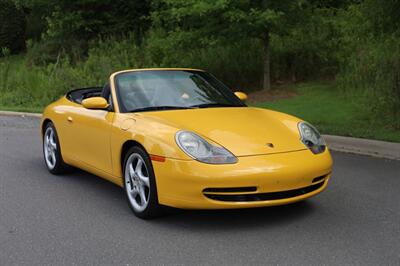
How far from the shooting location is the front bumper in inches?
184

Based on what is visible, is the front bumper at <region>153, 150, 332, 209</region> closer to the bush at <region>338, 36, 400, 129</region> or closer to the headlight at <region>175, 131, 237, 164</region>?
the headlight at <region>175, 131, 237, 164</region>

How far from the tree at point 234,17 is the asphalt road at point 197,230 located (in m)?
7.62

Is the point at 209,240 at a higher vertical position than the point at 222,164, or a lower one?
lower

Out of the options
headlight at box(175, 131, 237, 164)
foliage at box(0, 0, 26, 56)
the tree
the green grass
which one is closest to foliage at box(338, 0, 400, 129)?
the green grass

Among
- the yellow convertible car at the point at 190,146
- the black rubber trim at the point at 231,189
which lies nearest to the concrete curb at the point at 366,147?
the yellow convertible car at the point at 190,146

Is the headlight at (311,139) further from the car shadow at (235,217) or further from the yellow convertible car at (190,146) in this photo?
the car shadow at (235,217)

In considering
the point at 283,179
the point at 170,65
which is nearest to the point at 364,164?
the point at 283,179

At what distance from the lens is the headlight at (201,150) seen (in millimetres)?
4754

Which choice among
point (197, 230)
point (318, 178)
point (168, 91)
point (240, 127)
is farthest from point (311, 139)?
point (168, 91)

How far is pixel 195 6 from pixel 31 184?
774 cm

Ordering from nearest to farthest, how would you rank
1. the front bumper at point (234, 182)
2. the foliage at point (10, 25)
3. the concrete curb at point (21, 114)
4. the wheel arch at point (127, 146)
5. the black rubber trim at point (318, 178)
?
the front bumper at point (234, 182) < the black rubber trim at point (318, 178) < the wheel arch at point (127, 146) < the concrete curb at point (21, 114) < the foliage at point (10, 25)

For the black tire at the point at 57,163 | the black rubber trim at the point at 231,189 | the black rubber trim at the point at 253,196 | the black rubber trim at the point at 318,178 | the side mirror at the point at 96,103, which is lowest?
the black tire at the point at 57,163

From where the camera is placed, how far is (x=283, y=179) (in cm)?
477

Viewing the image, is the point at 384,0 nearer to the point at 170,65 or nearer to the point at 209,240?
the point at 209,240
